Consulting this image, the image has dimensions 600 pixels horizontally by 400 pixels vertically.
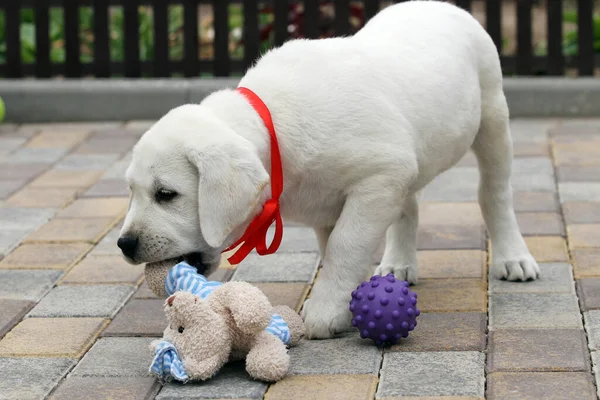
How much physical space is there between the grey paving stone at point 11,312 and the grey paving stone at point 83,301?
0.04 m

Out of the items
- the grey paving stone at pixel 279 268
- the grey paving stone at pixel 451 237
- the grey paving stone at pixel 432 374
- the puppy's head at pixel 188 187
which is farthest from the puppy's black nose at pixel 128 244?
the grey paving stone at pixel 451 237

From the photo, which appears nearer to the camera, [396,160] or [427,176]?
[396,160]

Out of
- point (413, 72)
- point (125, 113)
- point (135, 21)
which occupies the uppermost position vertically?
point (413, 72)

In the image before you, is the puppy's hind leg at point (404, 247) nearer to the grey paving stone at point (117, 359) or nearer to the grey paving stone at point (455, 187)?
the grey paving stone at point (117, 359)

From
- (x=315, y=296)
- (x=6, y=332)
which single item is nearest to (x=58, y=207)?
(x=6, y=332)

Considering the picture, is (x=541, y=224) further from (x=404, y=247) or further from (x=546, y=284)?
(x=404, y=247)

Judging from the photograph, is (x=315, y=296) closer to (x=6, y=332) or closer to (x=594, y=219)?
(x=6, y=332)

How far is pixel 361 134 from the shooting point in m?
4.04

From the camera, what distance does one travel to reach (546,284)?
4633 mm

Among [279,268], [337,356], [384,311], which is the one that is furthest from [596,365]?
[279,268]

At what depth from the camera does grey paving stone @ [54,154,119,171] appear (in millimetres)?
7074

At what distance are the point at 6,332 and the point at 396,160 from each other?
5.31 feet

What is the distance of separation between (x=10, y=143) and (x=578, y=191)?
3970 millimetres

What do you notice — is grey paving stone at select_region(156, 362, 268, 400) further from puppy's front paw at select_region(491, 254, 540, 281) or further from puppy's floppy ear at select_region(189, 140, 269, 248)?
puppy's front paw at select_region(491, 254, 540, 281)
